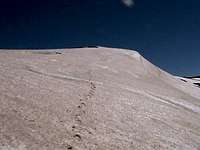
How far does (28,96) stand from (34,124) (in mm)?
1613

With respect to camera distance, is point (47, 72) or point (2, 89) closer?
point (2, 89)

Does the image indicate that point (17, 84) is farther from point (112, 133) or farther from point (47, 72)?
point (112, 133)

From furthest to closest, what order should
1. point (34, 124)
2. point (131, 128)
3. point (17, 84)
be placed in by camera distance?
point (17, 84)
point (131, 128)
point (34, 124)

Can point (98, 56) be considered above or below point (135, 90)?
above

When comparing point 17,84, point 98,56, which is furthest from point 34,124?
point 98,56

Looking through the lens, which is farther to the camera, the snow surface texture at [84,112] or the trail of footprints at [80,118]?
the trail of footprints at [80,118]

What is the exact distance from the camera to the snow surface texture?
Result: 6.01 meters

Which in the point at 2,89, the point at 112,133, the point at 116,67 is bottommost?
the point at 112,133

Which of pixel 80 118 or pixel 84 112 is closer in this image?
pixel 80 118

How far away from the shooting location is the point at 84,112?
7.54m

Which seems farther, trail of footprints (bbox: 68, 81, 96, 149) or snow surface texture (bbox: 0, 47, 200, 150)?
trail of footprints (bbox: 68, 81, 96, 149)

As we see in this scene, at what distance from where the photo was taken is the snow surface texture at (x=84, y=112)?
19.7 feet

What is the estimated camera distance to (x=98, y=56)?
16.4m

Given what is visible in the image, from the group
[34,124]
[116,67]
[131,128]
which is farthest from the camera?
[116,67]
